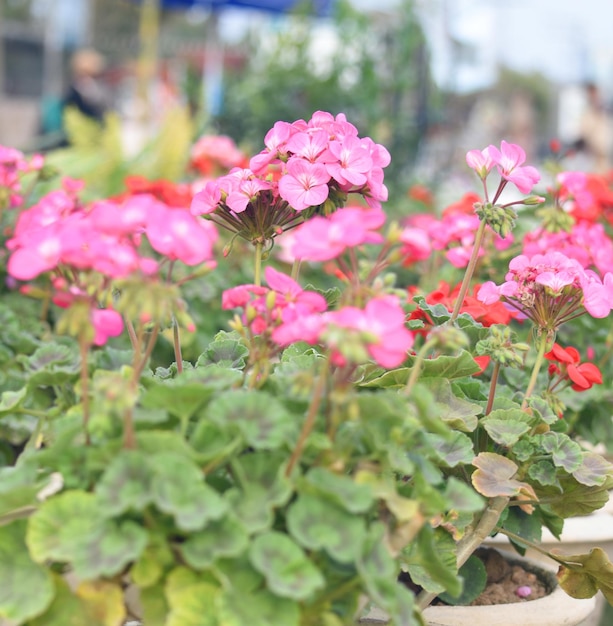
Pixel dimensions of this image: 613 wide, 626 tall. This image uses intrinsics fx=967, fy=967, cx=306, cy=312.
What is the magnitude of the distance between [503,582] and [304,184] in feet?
2.66

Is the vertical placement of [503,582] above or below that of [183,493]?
below

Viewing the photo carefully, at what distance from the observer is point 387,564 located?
964 mm

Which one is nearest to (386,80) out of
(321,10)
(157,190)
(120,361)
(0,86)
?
(321,10)

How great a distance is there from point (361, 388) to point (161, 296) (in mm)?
522

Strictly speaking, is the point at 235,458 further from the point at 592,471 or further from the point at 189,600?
the point at 592,471

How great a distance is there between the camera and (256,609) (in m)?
0.93

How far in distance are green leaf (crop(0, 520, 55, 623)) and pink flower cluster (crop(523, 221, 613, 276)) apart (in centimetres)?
113

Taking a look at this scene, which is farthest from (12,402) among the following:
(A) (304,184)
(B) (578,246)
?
(B) (578,246)

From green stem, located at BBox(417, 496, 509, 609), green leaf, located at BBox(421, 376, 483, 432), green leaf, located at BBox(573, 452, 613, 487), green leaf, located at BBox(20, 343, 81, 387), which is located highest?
green leaf, located at BBox(421, 376, 483, 432)

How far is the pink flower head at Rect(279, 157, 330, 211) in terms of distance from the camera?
1.24 m

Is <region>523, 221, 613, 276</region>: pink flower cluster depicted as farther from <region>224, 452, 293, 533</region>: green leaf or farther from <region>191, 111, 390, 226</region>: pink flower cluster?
<region>224, 452, 293, 533</region>: green leaf

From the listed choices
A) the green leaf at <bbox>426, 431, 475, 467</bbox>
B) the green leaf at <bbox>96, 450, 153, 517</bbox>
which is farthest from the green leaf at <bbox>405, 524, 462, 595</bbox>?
the green leaf at <bbox>96, 450, 153, 517</bbox>

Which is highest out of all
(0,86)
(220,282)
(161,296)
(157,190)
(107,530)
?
(161,296)

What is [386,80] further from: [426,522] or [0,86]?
[0,86]
